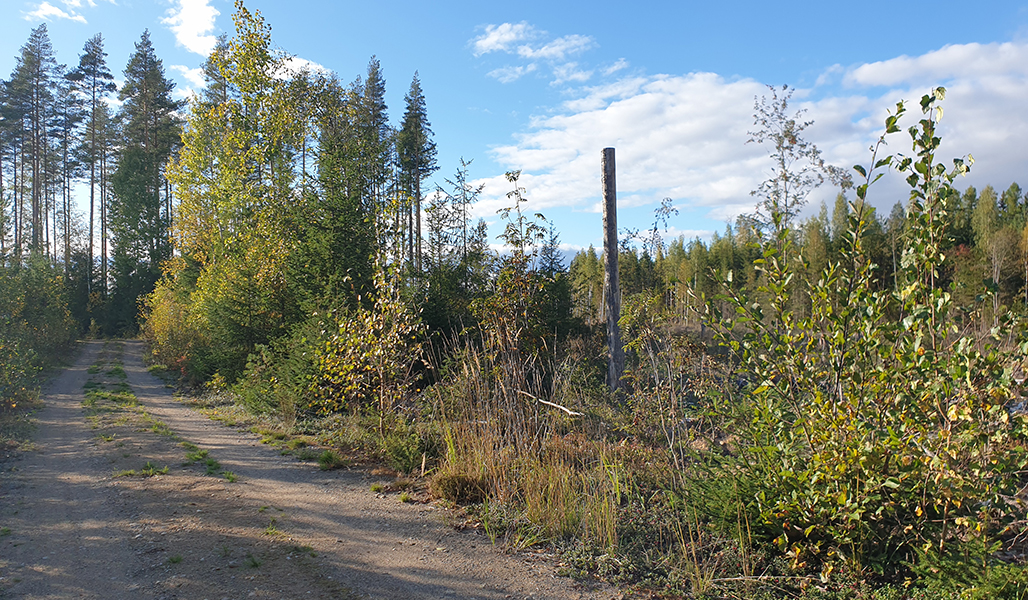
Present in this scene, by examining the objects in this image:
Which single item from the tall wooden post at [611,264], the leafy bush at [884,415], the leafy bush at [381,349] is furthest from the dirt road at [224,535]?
the tall wooden post at [611,264]

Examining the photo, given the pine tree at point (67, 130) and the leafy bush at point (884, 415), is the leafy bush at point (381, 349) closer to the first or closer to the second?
the leafy bush at point (884, 415)

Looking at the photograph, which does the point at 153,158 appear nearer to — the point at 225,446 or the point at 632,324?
the point at 225,446

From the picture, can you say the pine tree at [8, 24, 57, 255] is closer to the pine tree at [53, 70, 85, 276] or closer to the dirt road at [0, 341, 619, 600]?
the pine tree at [53, 70, 85, 276]

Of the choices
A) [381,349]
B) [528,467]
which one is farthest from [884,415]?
[381,349]

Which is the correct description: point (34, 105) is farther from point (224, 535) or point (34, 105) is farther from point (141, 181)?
point (224, 535)

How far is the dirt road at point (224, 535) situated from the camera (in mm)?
3717

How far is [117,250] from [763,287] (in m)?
39.6

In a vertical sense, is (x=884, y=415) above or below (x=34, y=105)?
below

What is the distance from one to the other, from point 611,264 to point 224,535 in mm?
7699

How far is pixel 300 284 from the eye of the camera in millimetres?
11039

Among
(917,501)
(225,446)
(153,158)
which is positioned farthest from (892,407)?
(153,158)

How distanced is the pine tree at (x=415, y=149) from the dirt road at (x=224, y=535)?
748 inches

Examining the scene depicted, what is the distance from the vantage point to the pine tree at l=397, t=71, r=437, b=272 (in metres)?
25.3

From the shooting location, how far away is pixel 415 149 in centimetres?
2603
